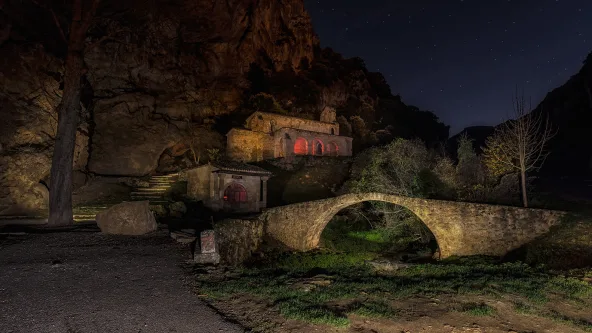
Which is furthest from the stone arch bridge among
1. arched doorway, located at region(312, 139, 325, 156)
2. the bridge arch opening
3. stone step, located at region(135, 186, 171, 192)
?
arched doorway, located at region(312, 139, 325, 156)

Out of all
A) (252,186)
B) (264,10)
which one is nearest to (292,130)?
(252,186)

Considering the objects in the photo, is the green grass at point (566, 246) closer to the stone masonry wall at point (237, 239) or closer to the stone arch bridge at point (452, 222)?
the stone arch bridge at point (452, 222)

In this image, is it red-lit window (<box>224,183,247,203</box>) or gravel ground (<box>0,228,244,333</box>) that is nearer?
gravel ground (<box>0,228,244,333</box>)

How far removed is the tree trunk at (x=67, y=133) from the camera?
1233 cm

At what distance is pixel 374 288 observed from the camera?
9055mm

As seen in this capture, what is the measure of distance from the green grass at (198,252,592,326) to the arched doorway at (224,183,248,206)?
15.5 m

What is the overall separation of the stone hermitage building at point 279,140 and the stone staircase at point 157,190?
35.0 feet

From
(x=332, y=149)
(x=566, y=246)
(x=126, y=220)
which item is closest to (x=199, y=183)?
(x=126, y=220)

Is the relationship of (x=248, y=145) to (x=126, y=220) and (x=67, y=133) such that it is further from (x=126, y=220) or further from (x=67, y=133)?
(x=126, y=220)

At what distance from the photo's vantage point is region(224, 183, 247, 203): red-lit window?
82.5ft

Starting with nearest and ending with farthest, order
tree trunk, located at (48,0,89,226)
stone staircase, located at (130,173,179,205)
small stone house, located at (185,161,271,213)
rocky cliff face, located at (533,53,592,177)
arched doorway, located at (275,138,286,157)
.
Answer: tree trunk, located at (48,0,89,226) → small stone house, located at (185,161,271,213) → stone staircase, located at (130,173,179,205) → arched doorway, located at (275,138,286,157) → rocky cliff face, located at (533,53,592,177)

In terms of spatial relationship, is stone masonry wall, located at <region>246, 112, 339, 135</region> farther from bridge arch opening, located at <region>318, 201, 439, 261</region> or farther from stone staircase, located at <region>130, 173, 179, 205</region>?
bridge arch opening, located at <region>318, 201, 439, 261</region>

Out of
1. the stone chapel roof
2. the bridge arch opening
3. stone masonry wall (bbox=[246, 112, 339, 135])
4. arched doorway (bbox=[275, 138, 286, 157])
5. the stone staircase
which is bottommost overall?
the bridge arch opening

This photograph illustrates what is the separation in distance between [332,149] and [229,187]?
2409 cm
